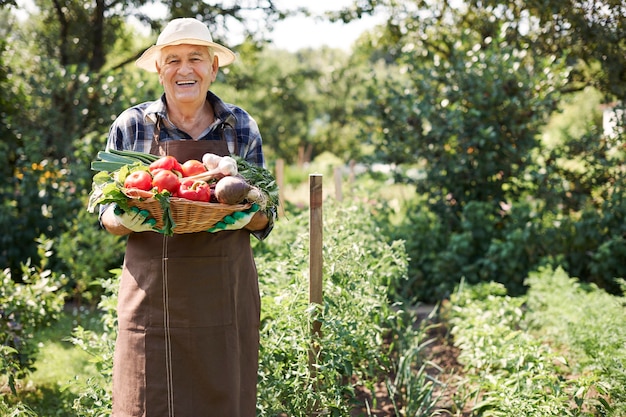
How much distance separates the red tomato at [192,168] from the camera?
7.55ft

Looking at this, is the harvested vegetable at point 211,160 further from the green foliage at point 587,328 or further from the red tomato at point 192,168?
the green foliage at point 587,328

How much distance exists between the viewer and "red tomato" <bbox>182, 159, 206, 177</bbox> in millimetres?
2301

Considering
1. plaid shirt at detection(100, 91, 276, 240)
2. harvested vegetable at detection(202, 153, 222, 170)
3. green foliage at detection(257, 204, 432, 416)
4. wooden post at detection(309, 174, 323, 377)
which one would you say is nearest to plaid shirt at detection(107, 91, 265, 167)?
plaid shirt at detection(100, 91, 276, 240)

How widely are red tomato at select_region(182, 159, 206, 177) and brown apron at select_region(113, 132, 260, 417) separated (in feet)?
0.72

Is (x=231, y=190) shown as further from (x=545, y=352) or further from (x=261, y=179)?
(x=545, y=352)

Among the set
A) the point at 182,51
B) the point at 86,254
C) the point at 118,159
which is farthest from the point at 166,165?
the point at 86,254

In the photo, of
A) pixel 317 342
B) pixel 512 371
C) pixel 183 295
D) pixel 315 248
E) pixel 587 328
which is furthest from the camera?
pixel 587 328

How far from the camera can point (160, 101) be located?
256 centimetres

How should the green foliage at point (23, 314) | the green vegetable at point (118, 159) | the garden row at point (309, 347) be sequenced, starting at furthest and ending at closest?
the green foliage at point (23, 314) → the garden row at point (309, 347) → the green vegetable at point (118, 159)

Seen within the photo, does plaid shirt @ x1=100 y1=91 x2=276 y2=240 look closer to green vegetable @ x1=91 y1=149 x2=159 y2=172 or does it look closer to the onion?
green vegetable @ x1=91 y1=149 x2=159 y2=172

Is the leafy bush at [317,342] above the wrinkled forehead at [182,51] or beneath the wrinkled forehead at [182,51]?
beneath

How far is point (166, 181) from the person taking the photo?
2.16 meters

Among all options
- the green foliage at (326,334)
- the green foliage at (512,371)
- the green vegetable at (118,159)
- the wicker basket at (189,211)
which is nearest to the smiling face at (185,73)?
the green vegetable at (118,159)

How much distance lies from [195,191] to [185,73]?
0.54 metres
